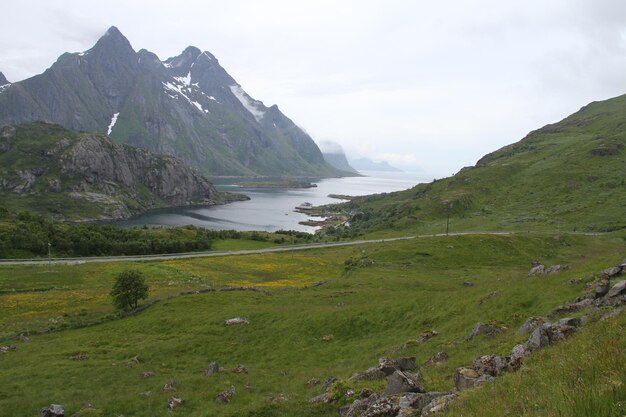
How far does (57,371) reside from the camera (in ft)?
98.5

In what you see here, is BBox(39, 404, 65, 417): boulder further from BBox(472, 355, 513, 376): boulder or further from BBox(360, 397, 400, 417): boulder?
BBox(472, 355, 513, 376): boulder

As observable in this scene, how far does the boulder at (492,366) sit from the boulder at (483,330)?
9125 millimetres

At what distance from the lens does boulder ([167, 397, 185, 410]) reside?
73.5 ft

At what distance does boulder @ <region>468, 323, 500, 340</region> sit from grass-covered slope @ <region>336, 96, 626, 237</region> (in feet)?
339

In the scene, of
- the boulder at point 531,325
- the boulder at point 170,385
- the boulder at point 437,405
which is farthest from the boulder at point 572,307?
the boulder at point 170,385

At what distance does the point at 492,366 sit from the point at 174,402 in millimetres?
17195

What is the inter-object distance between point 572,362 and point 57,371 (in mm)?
33489

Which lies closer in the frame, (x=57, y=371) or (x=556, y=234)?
(x=57, y=371)

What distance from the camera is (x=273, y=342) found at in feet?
118

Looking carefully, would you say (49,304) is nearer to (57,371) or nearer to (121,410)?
(57,371)

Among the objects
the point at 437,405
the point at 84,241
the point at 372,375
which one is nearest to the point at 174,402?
the point at 372,375

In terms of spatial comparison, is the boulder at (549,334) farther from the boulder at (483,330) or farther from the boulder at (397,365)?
the boulder at (483,330)

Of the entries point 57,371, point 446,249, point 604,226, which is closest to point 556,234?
point 604,226

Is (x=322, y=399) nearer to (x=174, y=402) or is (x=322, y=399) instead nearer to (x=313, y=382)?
(x=313, y=382)
